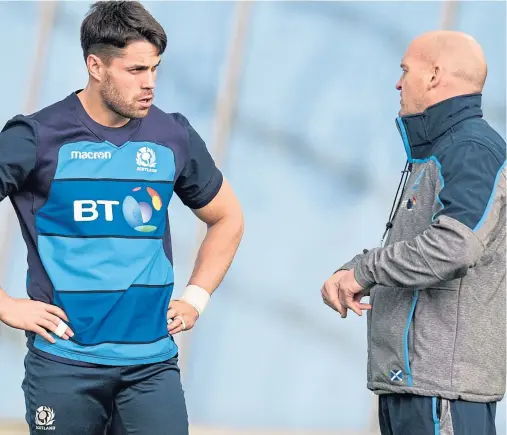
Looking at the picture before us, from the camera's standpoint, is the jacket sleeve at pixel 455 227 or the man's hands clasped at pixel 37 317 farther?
the man's hands clasped at pixel 37 317

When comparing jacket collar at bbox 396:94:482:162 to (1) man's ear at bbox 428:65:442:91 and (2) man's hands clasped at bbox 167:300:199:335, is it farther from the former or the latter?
(2) man's hands clasped at bbox 167:300:199:335

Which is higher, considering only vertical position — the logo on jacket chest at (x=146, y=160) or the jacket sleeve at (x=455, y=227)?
the logo on jacket chest at (x=146, y=160)

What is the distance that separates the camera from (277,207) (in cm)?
603

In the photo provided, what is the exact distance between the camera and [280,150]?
6.09 m

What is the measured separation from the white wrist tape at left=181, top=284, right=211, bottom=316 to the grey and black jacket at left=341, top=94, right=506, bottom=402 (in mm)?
538

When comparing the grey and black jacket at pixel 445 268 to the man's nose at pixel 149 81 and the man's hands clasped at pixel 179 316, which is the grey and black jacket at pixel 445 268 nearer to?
the man's hands clasped at pixel 179 316

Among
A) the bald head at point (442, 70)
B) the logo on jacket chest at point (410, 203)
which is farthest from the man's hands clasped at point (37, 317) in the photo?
the bald head at point (442, 70)

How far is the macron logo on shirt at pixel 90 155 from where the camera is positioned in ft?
9.91

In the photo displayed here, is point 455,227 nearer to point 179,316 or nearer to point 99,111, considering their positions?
point 179,316

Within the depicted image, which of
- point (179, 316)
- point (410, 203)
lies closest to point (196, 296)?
point (179, 316)

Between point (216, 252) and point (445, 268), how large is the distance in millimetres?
775

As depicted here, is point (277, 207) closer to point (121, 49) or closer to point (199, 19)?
point (199, 19)

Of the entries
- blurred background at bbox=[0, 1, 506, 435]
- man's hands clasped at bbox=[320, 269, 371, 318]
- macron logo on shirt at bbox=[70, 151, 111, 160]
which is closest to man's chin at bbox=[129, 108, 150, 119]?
macron logo on shirt at bbox=[70, 151, 111, 160]

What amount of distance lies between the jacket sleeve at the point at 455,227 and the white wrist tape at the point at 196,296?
613 mm
